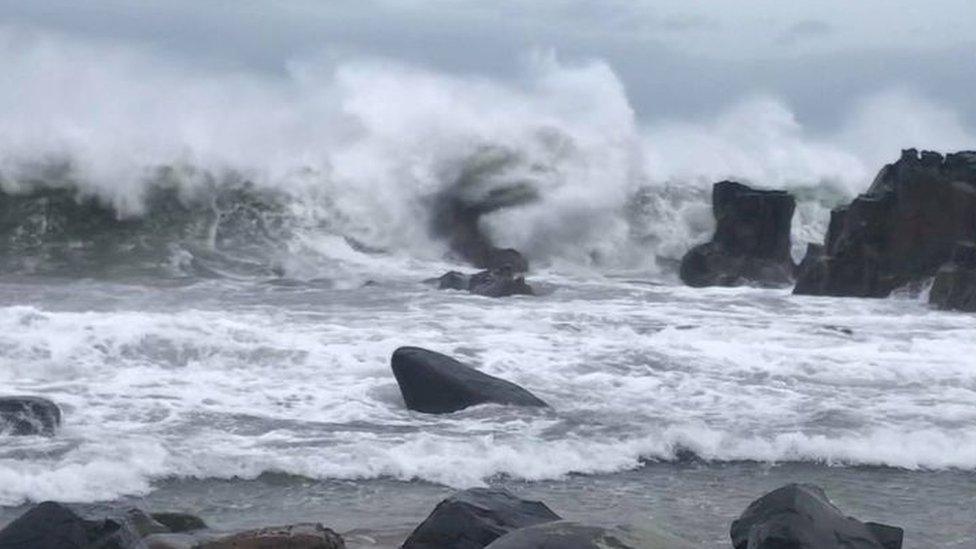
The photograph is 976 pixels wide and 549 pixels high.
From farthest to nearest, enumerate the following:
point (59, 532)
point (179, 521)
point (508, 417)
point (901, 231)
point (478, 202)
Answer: point (478, 202)
point (901, 231)
point (508, 417)
point (179, 521)
point (59, 532)

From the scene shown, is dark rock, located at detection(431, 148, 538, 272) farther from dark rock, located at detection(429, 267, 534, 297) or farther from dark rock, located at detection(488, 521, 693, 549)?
dark rock, located at detection(488, 521, 693, 549)

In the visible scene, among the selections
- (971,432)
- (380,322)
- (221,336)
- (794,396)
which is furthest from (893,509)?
(380,322)

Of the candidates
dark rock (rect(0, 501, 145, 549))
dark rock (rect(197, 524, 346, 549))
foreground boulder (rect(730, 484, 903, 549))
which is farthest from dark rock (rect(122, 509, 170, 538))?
foreground boulder (rect(730, 484, 903, 549))

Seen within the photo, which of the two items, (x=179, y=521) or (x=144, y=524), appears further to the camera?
(x=179, y=521)

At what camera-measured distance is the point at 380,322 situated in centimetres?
1411

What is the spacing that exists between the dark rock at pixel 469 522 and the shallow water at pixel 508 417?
33.5 inches

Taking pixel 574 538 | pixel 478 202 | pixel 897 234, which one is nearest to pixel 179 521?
pixel 574 538

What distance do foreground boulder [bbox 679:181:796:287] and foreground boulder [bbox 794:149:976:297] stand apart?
1.30 metres

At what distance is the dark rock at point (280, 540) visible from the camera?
611 cm

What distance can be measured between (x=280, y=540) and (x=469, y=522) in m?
0.70

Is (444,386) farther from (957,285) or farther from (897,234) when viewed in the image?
(897,234)

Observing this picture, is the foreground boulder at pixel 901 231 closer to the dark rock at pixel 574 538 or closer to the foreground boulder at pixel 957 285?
the foreground boulder at pixel 957 285

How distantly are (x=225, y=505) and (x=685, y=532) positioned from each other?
2.19 m

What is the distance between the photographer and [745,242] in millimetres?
21016
